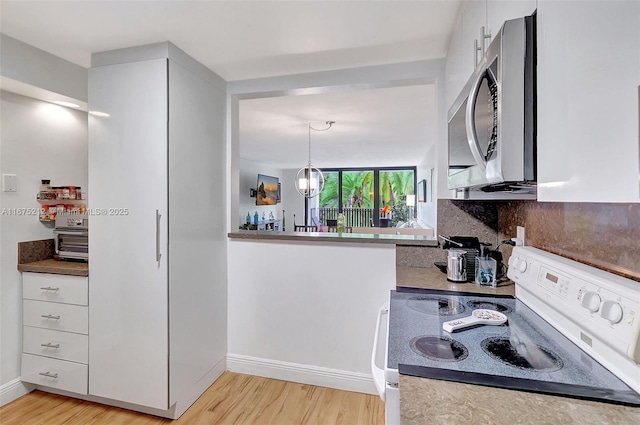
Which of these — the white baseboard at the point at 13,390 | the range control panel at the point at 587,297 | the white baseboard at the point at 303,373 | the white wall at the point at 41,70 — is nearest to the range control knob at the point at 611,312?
the range control panel at the point at 587,297

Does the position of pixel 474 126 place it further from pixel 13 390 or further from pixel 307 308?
pixel 13 390

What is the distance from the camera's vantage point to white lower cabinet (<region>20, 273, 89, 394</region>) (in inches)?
78.5

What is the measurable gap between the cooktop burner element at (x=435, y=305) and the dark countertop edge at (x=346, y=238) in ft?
2.20

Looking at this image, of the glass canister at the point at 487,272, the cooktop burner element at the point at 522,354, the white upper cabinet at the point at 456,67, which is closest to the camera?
the cooktop burner element at the point at 522,354

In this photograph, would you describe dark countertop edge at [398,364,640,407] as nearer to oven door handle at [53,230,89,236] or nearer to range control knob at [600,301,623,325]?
range control knob at [600,301,623,325]

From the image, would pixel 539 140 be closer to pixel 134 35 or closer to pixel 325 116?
pixel 134 35

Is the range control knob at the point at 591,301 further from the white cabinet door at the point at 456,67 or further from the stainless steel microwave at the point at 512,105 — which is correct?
the white cabinet door at the point at 456,67

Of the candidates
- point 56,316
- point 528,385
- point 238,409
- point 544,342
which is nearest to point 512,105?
point 528,385

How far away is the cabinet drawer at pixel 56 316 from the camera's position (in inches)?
78.6

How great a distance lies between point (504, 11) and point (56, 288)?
2.66 meters

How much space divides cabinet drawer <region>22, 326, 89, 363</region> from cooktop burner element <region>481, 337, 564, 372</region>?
2.23m

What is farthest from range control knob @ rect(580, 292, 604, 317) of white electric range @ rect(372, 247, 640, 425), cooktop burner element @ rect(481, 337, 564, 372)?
cooktop burner element @ rect(481, 337, 564, 372)

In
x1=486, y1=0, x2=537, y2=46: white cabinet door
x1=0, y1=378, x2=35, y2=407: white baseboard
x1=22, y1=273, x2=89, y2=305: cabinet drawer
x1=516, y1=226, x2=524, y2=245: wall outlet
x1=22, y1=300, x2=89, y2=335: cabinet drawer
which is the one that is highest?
x1=486, y1=0, x2=537, y2=46: white cabinet door

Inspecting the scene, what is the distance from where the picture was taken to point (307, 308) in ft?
7.56
